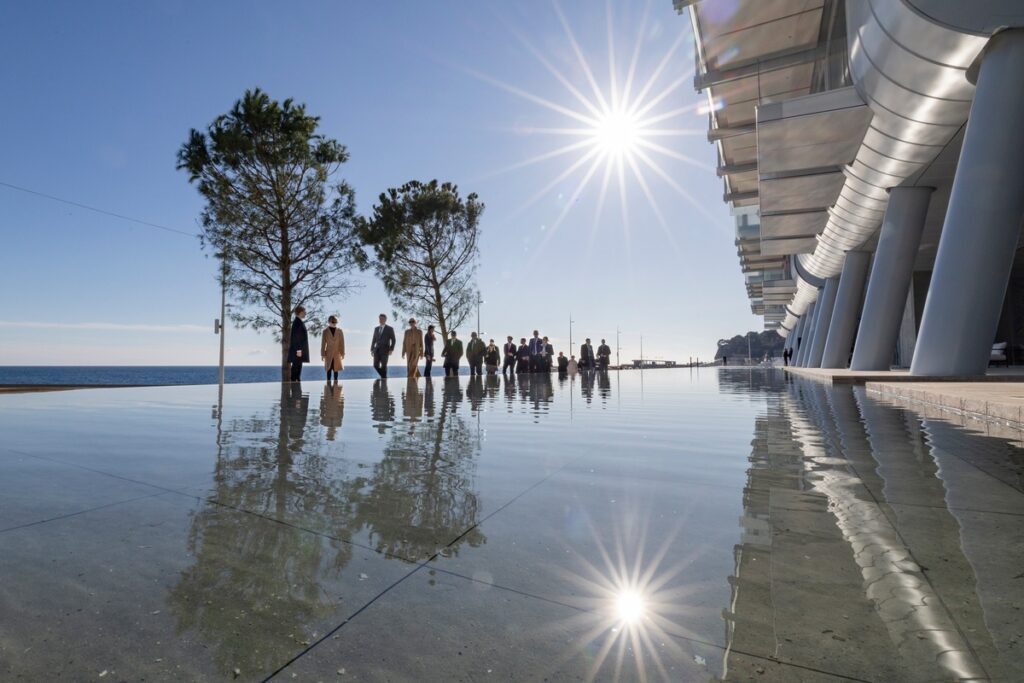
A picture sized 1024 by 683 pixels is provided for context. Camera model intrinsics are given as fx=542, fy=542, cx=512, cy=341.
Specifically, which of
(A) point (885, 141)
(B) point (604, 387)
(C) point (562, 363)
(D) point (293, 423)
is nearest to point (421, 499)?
(D) point (293, 423)

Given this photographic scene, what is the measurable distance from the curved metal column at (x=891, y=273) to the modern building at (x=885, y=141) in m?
0.03

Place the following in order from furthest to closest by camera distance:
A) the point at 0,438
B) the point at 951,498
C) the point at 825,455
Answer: the point at 0,438 → the point at 825,455 → the point at 951,498

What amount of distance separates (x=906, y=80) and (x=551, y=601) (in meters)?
11.1

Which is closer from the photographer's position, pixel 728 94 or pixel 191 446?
pixel 191 446

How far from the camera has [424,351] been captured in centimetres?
1828

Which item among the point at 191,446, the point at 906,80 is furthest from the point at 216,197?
the point at 906,80

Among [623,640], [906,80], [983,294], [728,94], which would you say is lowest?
[623,640]

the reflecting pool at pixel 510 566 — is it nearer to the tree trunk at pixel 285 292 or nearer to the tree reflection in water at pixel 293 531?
the tree reflection in water at pixel 293 531

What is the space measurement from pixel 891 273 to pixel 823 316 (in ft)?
47.4

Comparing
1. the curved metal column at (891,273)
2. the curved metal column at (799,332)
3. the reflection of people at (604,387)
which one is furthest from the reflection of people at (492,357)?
the curved metal column at (799,332)

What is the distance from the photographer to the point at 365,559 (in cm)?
161

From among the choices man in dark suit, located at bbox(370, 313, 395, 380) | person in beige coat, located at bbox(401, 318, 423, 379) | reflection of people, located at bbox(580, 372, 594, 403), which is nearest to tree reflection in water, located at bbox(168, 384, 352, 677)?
reflection of people, located at bbox(580, 372, 594, 403)

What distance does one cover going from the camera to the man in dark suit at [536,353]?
80.2ft

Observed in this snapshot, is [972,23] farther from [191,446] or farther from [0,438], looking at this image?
[0,438]
